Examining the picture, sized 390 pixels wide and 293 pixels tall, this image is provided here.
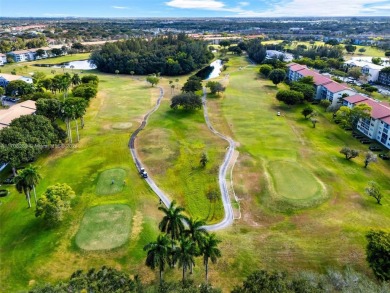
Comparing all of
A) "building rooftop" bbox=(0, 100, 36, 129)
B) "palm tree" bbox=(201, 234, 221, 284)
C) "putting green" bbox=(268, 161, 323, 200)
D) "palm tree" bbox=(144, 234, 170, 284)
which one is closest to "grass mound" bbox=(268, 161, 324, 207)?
"putting green" bbox=(268, 161, 323, 200)

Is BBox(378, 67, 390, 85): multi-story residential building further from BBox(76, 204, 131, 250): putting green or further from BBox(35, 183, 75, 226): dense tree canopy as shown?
BBox(35, 183, 75, 226): dense tree canopy

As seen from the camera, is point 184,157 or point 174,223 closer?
point 174,223

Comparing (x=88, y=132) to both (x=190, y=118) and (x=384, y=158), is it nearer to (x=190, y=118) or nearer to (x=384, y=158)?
(x=190, y=118)

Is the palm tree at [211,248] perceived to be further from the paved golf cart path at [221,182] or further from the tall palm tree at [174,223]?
the paved golf cart path at [221,182]

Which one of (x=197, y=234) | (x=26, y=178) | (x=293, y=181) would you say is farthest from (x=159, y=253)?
(x=293, y=181)

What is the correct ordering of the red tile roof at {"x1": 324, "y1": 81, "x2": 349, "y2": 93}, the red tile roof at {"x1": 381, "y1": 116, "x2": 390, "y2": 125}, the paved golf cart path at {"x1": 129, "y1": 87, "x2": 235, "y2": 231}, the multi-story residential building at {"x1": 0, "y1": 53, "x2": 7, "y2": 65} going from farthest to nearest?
the multi-story residential building at {"x1": 0, "y1": 53, "x2": 7, "y2": 65}
the red tile roof at {"x1": 324, "y1": 81, "x2": 349, "y2": 93}
the red tile roof at {"x1": 381, "y1": 116, "x2": 390, "y2": 125}
the paved golf cart path at {"x1": 129, "y1": 87, "x2": 235, "y2": 231}

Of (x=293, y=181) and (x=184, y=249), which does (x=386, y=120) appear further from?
(x=184, y=249)

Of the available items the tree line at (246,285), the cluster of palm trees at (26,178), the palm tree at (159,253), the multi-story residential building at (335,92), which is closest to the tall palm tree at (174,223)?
the palm tree at (159,253)
